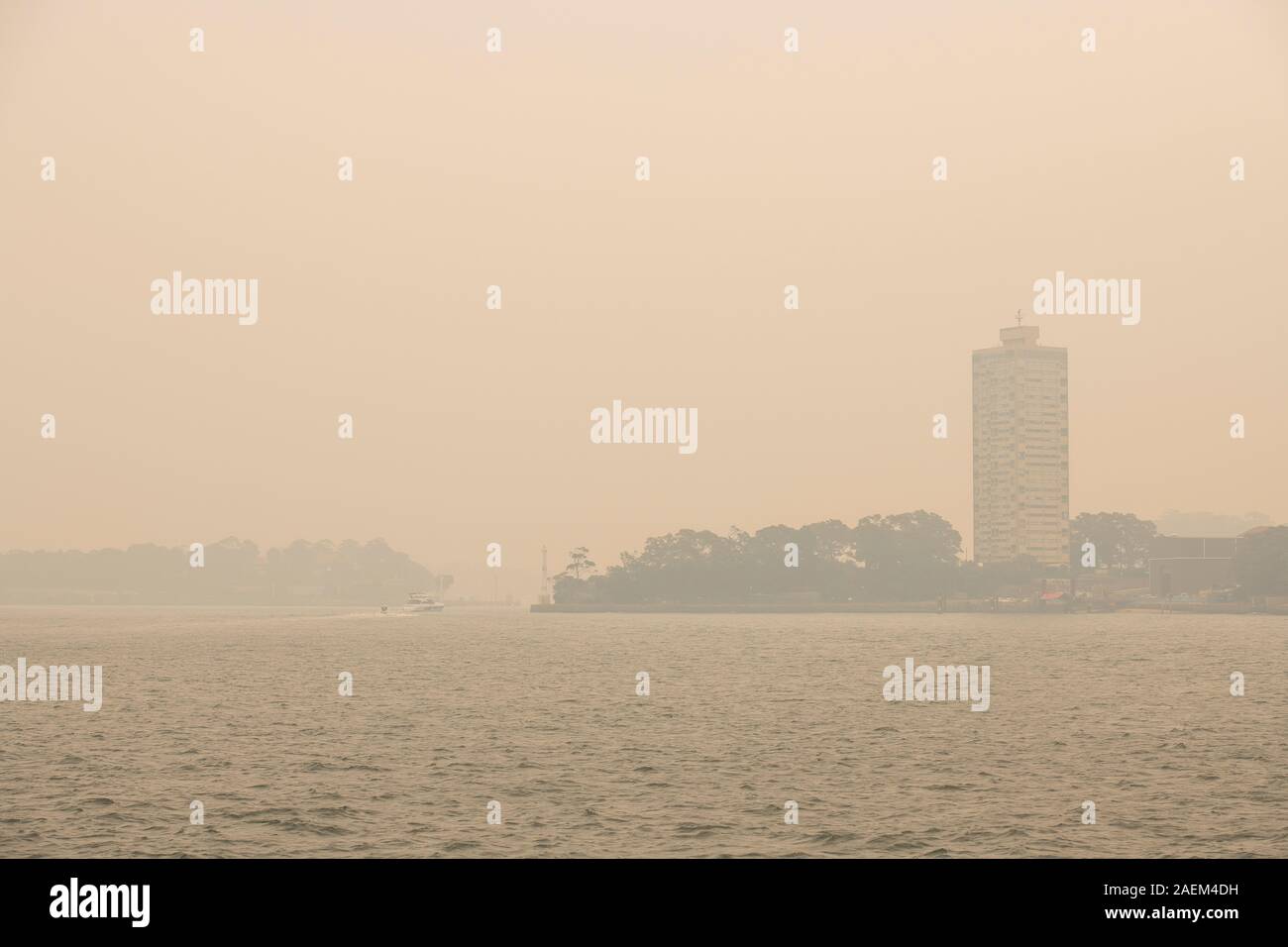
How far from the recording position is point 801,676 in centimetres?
11325

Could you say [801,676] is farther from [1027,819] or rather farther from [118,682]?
[1027,819]

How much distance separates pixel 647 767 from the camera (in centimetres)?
5603

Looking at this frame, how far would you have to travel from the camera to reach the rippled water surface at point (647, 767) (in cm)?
4034

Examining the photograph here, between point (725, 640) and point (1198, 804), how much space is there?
150 metres

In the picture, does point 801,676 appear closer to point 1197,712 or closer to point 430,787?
point 1197,712

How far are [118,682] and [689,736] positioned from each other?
6226 cm

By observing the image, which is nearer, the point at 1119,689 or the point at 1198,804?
the point at 1198,804

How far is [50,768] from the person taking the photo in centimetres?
5606

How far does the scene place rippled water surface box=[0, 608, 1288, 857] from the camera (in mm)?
40344
